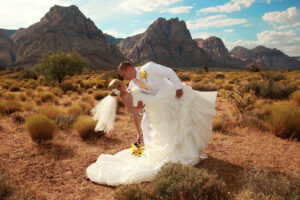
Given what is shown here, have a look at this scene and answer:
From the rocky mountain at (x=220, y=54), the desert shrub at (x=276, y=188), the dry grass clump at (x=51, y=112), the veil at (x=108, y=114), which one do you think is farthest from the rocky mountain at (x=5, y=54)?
the rocky mountain at (x=220, y=54)

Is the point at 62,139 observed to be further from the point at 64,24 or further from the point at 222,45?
the point at 222,45

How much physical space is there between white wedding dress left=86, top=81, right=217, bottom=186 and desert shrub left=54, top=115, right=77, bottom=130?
315 cm

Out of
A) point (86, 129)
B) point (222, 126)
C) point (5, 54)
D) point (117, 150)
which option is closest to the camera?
point (117, 150)

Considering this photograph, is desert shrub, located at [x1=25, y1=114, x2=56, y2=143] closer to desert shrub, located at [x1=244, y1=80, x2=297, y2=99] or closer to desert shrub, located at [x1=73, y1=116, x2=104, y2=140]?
desert shrub, located at [x1=73, y1=116, x2=104, y2=140]

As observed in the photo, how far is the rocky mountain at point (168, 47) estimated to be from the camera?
138500mm

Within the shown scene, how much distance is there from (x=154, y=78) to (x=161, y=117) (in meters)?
0.74

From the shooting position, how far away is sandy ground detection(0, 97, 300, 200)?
353 centimetres

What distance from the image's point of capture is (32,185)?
354 centimetres

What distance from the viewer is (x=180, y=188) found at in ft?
7.64

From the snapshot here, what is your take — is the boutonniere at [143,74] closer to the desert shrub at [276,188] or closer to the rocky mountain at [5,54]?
the desert shrub at [276,188]

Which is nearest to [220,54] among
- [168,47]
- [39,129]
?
[168,47]

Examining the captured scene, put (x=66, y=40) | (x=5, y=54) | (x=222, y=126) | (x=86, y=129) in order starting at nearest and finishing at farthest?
(x=86, y=129) < (x=222, y=126) < (x=66, y=40) < (x=5, y=54)

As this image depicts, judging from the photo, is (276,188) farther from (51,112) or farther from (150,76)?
(51,112)

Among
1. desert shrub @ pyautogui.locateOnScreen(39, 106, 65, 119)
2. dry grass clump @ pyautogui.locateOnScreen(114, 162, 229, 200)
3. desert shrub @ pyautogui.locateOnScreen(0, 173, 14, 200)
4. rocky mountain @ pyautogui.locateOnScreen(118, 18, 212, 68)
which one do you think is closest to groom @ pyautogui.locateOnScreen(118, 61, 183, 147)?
dry grass clump @ pyautogui.locateOnScreen(114, 162, 229, 200)
